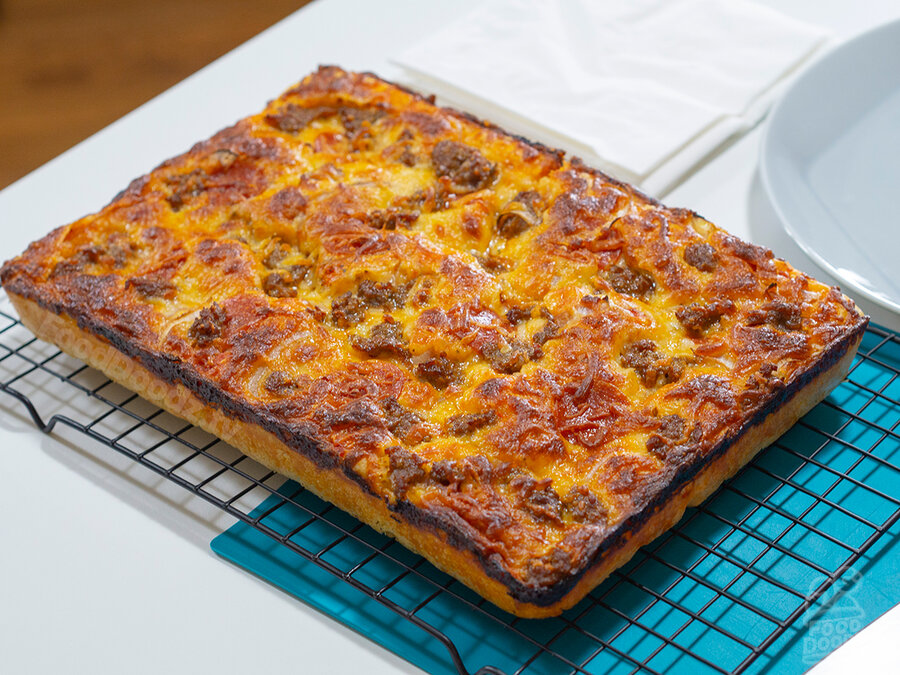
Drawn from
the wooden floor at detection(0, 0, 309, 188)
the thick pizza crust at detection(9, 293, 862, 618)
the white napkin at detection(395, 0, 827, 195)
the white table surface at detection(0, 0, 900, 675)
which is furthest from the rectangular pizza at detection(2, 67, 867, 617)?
the wooden floor at detection(0, 0, 309, 188)

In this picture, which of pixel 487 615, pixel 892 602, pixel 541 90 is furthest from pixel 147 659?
pixel 541 90

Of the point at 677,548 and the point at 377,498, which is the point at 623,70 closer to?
the point at 677,548

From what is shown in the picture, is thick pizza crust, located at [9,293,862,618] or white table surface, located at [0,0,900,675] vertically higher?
thick pizza crust, located at [9,293,862,618]

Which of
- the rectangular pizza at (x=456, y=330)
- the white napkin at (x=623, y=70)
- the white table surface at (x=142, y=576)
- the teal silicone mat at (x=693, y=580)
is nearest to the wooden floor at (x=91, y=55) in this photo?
the white table surface at (x=142, y=576)

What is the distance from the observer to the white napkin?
10.7 feet

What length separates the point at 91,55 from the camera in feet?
22.4

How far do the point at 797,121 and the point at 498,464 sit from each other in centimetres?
176

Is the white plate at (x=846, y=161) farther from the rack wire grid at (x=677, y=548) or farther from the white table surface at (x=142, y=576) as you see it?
the rack wire grid at (x=677, y=548)

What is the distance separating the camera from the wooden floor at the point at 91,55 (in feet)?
20.9

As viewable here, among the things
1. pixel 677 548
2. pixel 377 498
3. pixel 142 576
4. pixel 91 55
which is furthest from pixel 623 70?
pixel 91 55

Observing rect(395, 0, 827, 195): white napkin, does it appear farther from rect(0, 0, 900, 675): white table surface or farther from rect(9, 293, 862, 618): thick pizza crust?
rect(9, 293, 862, 618): thick pizza crust

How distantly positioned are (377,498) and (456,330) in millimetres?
456

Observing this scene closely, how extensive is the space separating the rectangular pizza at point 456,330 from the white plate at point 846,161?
0.50 metres

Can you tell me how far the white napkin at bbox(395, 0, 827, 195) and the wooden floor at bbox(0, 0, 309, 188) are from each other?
3.46 m
